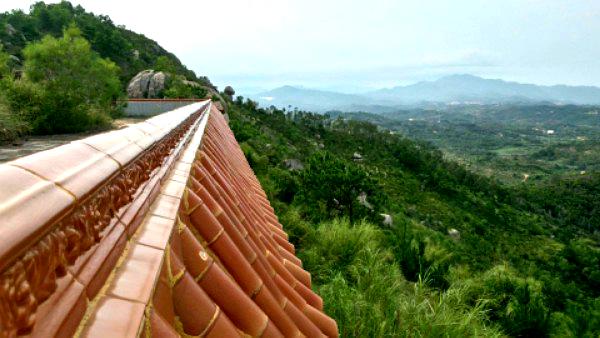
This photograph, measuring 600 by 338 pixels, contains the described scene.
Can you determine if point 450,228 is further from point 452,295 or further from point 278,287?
point 278,287

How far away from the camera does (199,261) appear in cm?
174

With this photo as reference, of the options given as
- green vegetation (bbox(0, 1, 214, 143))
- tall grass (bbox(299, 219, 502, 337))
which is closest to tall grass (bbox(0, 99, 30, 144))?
green vegetation (bbox(0, 1, 214, 143))

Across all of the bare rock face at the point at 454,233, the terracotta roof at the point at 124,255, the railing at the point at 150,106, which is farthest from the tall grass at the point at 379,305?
the bare rock face at the point at 454,233

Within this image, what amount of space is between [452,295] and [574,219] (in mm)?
84346

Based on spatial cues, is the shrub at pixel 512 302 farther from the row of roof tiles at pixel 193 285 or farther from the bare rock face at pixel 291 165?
the bare rock face at pixel 291 165

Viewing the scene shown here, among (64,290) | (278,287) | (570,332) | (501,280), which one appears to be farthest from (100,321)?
(501,280)

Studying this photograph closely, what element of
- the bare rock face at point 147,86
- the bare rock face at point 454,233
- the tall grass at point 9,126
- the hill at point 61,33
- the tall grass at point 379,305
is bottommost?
the bare rock face at point 454,233

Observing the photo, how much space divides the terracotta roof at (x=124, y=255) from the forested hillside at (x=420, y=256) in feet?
12.3

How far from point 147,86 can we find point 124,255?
40561 mm

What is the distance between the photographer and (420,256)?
1364 cm

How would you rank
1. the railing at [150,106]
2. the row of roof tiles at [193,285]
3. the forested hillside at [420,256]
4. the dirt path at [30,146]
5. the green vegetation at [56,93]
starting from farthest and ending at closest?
the railing at [150,106] < the forested hillside at [420,256] < the green vegetation at [56,93] < the dirt path at [30,146] < the row of roof tiles at [193,285]

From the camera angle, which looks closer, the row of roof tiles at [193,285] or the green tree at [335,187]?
the row of roof tiles at [193,285]

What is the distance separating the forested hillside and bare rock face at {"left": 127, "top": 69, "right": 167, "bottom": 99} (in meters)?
10.5

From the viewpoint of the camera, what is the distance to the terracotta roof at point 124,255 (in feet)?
2.62
